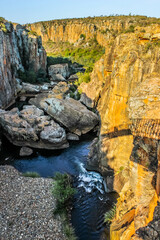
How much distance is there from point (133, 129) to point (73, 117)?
17064mm

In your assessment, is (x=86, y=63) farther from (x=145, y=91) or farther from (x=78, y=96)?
(x=145, y=91)

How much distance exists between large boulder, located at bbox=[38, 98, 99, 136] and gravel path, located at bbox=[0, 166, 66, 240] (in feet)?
33.6

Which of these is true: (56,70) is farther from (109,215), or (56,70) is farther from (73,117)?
(109,215)

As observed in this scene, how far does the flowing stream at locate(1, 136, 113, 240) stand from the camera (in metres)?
10.5

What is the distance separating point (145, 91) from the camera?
5891 millimetres

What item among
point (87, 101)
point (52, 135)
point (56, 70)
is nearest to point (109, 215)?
point (52, 135)

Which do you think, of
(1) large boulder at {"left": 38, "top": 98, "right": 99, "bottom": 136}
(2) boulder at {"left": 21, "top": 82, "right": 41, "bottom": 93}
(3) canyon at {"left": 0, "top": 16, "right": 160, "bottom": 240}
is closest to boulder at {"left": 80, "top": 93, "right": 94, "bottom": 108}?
(1) large boulder at {"left": 38, "top": 98, "right": 99, "bottom": 136}

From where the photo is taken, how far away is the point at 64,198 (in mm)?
11508

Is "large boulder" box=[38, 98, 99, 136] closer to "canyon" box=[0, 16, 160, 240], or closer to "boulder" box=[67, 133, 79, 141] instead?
"boulder" box=[67, 133, 79, 141]

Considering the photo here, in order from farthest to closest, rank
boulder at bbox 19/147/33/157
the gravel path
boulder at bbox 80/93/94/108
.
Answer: boulder at bbox 80/93/94/108, boulder at bbox 19/147/33/157, the gravel path

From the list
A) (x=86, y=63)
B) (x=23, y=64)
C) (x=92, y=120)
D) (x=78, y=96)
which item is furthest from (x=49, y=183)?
(x=86, y=63)

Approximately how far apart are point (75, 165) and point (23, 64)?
43654 mm


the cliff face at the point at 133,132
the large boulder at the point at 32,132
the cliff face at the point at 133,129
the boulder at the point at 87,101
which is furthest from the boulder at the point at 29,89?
the cliff face at the point at 133,129

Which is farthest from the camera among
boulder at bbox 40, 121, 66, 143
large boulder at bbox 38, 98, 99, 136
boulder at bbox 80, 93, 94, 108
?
boulder at bbox 80, 93, 94, 108
